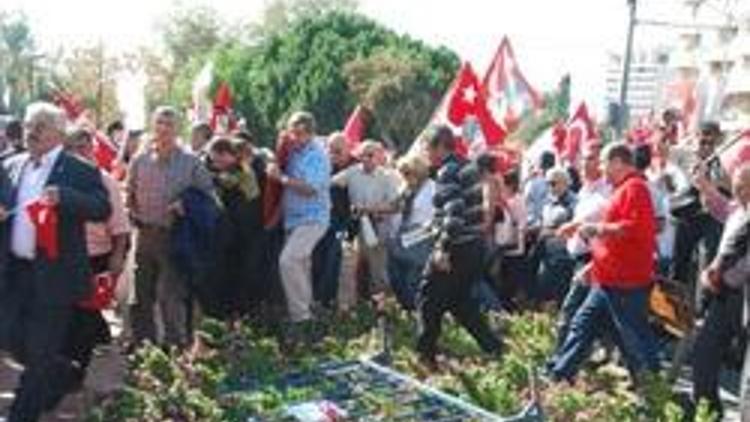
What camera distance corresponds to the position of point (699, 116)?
647 inches

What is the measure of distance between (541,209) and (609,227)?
16.7 feet

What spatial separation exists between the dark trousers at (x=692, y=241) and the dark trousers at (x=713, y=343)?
237cm

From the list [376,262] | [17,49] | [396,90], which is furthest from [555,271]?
[17,49]

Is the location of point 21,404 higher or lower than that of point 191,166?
lower

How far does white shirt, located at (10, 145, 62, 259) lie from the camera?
841 centimetres

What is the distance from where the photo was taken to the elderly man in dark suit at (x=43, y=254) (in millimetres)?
8367

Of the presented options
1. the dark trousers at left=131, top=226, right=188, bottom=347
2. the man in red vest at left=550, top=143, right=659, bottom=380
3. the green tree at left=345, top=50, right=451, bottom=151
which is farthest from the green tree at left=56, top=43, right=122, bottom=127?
the man in red vest at left=550, top=143, right=659, bottom=380

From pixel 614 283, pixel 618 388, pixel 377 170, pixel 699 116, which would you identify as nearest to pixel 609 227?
pixel 614 283

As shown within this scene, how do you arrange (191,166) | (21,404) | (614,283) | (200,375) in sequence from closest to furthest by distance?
(21,404)
(200,375)
(614,283)
(191,166)

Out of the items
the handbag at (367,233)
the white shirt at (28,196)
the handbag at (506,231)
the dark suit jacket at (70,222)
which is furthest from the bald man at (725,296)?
the handbag at (367,233)

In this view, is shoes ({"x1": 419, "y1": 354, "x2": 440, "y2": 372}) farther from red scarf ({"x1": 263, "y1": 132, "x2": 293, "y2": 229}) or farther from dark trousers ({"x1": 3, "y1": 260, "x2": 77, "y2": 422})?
dark trousers ({"x1": 3, "y1": 260, "x2": 77, "y2": 422})

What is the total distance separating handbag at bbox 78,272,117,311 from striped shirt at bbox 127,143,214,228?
47.6 inches

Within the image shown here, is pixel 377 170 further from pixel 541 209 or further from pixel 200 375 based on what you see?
pixel 200 375

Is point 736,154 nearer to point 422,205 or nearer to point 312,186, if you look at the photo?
point 422,205
